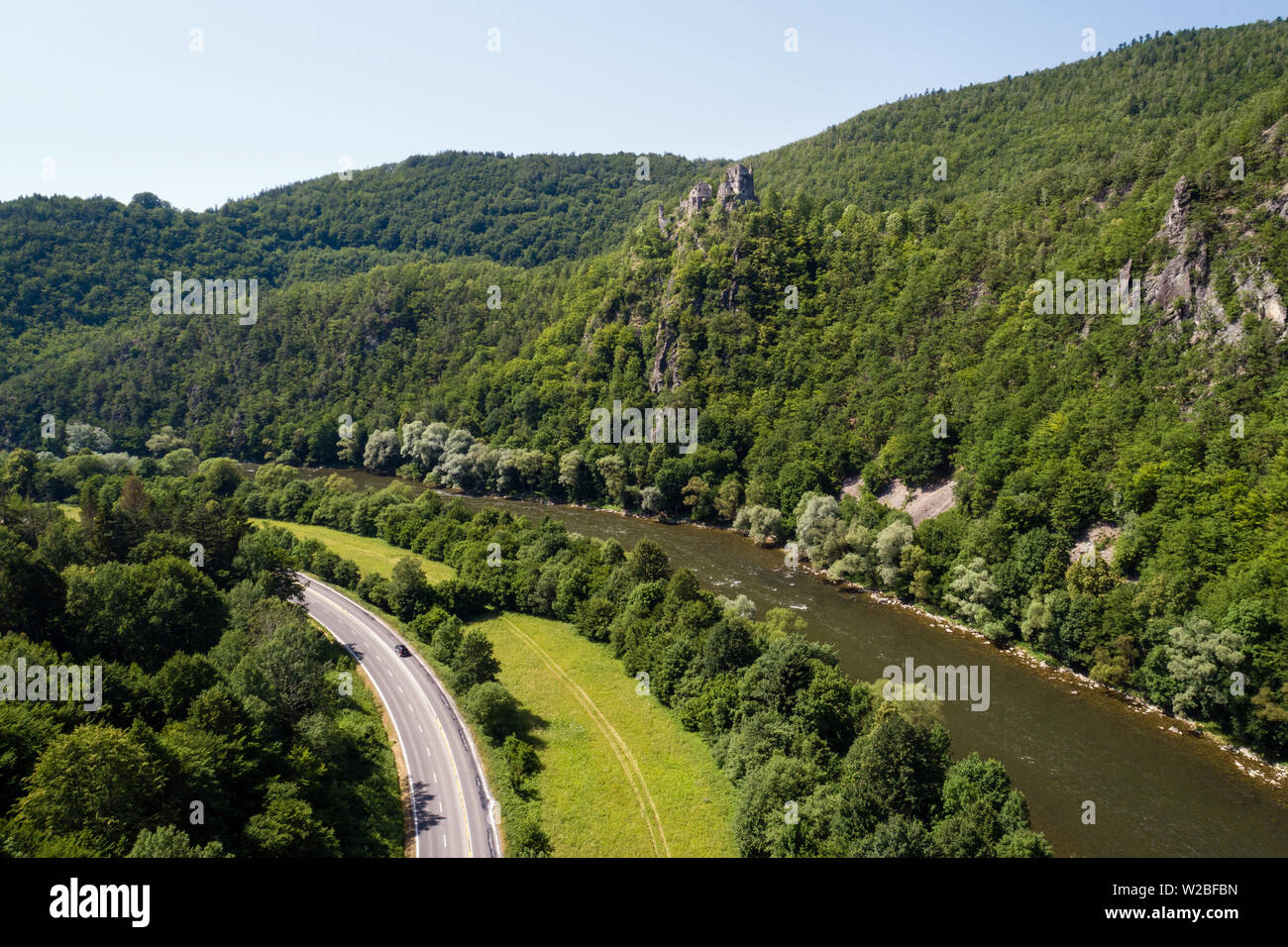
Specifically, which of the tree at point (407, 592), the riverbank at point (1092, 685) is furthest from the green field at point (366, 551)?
the riverbank at point (1092, 685)

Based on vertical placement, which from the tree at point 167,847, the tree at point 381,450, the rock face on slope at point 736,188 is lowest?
the tree at point 167,847

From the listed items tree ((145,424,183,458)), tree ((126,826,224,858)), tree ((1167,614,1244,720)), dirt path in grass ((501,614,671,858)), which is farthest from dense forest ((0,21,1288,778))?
tree ((126,826,224,858))

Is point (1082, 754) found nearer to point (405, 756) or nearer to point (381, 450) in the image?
point (405, 756)

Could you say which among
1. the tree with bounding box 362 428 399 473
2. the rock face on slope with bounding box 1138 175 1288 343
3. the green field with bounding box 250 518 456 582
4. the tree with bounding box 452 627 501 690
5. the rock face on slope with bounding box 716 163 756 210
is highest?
the rock face on slope with bounding box 716 163 756 210

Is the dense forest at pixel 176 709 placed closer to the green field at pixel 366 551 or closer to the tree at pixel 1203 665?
the green field at pixel 366 551

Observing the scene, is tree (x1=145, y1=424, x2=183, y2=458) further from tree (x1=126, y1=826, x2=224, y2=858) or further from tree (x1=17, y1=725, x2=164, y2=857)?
tree (x1=126, y1=826, x2=224, y2=858)

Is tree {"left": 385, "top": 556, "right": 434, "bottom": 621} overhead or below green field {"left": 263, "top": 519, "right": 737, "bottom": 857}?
overhead

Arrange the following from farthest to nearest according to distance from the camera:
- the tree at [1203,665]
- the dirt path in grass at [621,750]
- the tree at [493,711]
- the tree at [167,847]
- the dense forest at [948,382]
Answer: the dense forest at [948,382], the tree at [493,711], the tree at [1203,665], the dirt path in grass at [621,750], the tree at [167,847]
